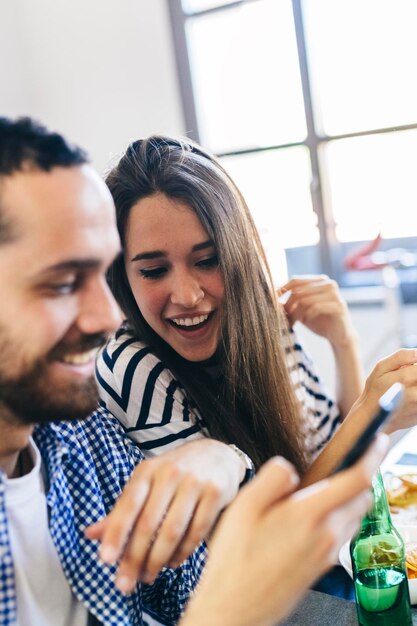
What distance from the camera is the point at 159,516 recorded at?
685 millimetres

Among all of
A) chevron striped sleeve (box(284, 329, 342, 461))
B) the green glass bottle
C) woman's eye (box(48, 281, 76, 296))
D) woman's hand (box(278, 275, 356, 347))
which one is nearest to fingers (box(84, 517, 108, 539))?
woman's eye (box(48, 281, 76, 296))

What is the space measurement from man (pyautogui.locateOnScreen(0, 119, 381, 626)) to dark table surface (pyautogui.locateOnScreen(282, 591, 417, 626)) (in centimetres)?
19

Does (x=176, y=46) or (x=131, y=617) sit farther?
(x=176, y=46)

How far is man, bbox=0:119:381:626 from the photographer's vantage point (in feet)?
2.16

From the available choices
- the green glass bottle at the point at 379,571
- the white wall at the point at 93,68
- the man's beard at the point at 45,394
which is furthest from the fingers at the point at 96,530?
the white wall at the point at 93,68

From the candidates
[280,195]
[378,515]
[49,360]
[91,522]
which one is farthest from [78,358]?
[280,195]

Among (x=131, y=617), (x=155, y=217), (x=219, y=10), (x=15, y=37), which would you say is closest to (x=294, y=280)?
(x=155, y=217)

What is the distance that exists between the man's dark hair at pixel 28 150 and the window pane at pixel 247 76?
8.83 feet

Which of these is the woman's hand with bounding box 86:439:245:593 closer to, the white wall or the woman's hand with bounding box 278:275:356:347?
the woman's hand with bounding box 278:275:356:347

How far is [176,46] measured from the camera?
3.43 meters

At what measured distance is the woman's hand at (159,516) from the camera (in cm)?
66

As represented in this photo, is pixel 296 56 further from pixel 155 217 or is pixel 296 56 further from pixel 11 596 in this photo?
pixel 11 596

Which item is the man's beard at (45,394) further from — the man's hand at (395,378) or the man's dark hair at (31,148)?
the man's hand at (395,378)

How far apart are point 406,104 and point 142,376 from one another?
2293mm
